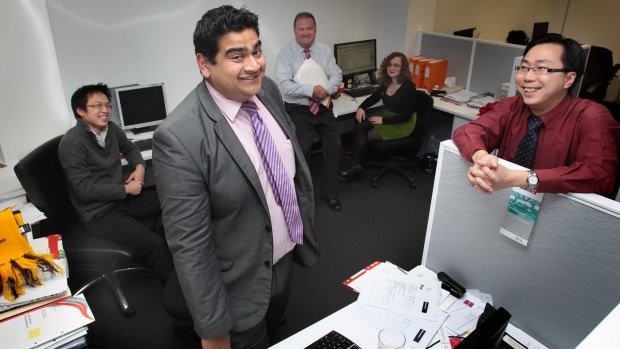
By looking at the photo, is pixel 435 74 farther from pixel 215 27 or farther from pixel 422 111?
pixel 215 27

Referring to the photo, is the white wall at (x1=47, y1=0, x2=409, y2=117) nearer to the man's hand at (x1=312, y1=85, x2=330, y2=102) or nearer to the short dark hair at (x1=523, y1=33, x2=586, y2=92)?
the man's hand at (x1=312, y1=85, x2=330, y2=102)

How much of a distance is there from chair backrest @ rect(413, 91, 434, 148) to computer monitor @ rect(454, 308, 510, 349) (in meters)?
2.93

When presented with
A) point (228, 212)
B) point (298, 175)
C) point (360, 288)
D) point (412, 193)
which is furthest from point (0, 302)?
point (412, 193)

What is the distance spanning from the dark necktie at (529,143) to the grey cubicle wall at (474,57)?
2522 mm

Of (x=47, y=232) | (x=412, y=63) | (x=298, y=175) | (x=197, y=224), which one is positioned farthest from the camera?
(x=412, y=63)

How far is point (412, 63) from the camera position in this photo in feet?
14.3

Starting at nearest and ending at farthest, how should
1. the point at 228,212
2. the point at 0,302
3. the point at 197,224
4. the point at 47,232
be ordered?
the point at 197,224 → the point at 228,212 → the point at 0,302 → the point at 47,232

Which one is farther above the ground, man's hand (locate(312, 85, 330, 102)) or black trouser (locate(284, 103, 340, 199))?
man's hand (locate(312, 85, 330, 102))

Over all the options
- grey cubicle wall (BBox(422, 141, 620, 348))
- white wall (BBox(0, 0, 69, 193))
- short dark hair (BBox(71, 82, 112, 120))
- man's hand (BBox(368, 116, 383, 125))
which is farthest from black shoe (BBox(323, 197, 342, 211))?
white wall (BBox(0, 0, 69, 193))

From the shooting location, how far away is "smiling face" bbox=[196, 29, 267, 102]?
1.19 metres

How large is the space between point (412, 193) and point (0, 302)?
307 centimetres

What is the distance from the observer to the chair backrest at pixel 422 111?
3.61 meters

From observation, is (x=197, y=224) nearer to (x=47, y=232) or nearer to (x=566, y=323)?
(x=566, y=323)

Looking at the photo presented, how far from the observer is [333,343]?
1260mm
